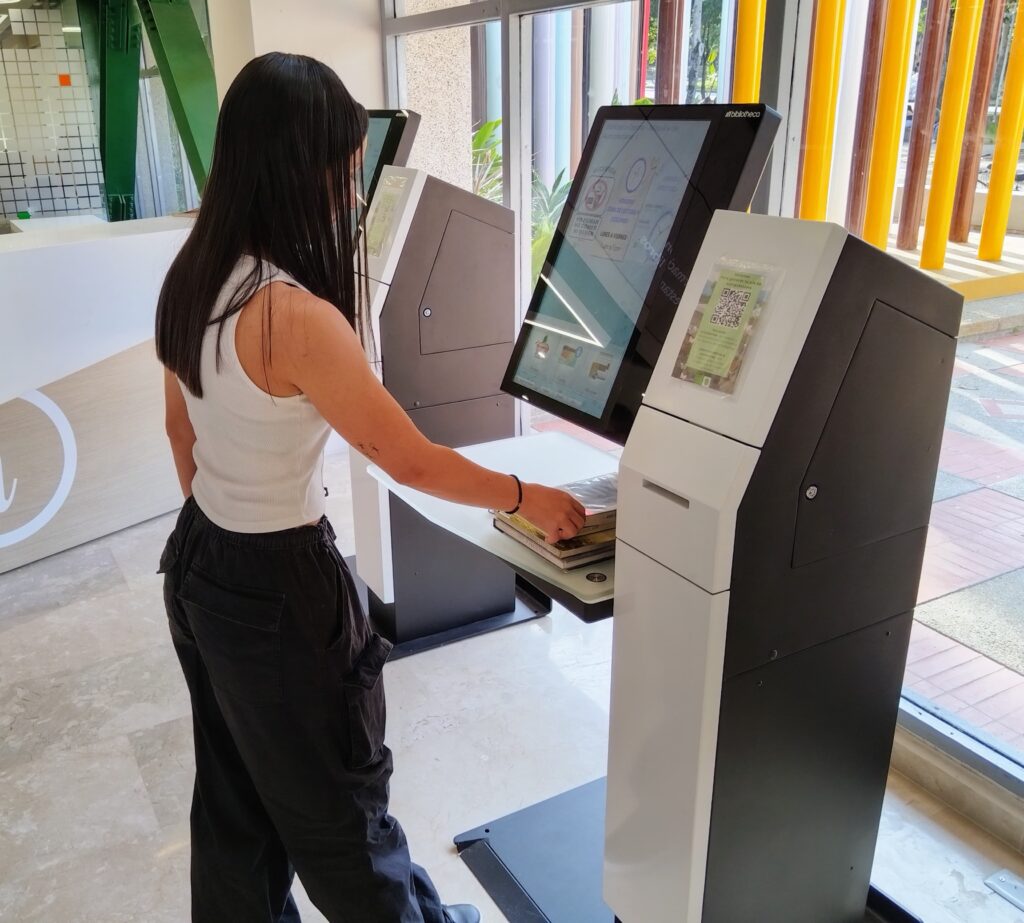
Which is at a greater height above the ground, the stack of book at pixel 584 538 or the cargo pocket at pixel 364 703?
the stack of book at pixel 584 538

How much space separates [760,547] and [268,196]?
81cm

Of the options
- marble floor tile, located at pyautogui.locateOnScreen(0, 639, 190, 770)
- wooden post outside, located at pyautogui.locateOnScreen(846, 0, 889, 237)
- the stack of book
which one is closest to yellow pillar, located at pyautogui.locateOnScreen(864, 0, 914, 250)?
wooden post outside, located at pyautogui.locateOnScreen(846, 0, 889, 237)

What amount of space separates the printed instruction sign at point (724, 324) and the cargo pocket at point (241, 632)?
0.67m

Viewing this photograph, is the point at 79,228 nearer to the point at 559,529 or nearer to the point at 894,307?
the point at 559,529

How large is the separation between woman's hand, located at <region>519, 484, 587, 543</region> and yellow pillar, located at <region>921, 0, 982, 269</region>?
127cm

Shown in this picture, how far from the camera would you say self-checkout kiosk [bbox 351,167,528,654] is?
8.14ft

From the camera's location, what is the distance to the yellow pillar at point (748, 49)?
2.18 meters

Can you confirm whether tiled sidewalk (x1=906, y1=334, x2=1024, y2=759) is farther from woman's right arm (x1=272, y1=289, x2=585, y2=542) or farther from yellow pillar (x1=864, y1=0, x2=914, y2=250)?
woman's right arm (x1=272, y1=289, x2=585, y2=542)

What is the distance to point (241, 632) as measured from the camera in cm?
134

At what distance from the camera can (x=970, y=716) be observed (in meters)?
2.18

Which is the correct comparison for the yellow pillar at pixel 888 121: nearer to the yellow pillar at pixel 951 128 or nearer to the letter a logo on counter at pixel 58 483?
the yellow pillar at pixel 951 128

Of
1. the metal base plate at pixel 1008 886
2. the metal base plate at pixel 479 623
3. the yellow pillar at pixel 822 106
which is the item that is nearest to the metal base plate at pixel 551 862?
the metal base plate at pixel 1008 886

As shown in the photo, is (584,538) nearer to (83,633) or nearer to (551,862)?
(551,862)

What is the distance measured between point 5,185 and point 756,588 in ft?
20.3
